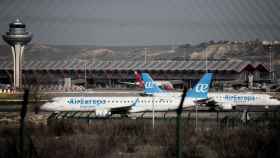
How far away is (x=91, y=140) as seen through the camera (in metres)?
32.3

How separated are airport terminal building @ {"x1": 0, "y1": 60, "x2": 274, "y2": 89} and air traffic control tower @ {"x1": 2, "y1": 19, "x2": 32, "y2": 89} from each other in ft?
23.7

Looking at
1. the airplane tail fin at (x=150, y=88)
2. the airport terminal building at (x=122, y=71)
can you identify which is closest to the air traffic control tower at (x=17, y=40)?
the airport terminal building at (x=122, y=71)

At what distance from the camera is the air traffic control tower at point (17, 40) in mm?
164000

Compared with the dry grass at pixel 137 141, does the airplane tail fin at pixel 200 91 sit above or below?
above

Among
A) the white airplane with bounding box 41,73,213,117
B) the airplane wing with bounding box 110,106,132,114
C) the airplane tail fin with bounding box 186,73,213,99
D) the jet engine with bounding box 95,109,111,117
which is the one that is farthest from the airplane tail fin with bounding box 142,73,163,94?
the jet engine with bounding box 95,109,111,117

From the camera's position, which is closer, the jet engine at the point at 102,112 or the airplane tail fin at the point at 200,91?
the jet engine at the point at 102,112

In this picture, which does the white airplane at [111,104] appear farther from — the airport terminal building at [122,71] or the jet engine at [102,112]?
the airport terminal building at [122,71]

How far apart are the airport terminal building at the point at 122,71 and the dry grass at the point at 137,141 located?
13178cm

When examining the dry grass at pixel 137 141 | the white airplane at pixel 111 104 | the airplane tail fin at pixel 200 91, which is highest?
the airplane tail fin at pixel 200 91

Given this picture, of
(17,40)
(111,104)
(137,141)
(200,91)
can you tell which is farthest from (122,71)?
(137,141)

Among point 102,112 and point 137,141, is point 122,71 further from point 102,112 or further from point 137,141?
point 137,141

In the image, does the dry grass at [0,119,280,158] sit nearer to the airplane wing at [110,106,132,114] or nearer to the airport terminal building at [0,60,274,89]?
the airplane wing at [110,106,132,114]

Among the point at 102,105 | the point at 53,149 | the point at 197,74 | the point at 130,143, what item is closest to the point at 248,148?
the point at 130,143

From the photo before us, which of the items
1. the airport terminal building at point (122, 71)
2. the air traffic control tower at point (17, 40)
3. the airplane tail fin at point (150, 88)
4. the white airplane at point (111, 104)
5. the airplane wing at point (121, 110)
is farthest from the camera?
the airport terminal building at point (122, 71)
